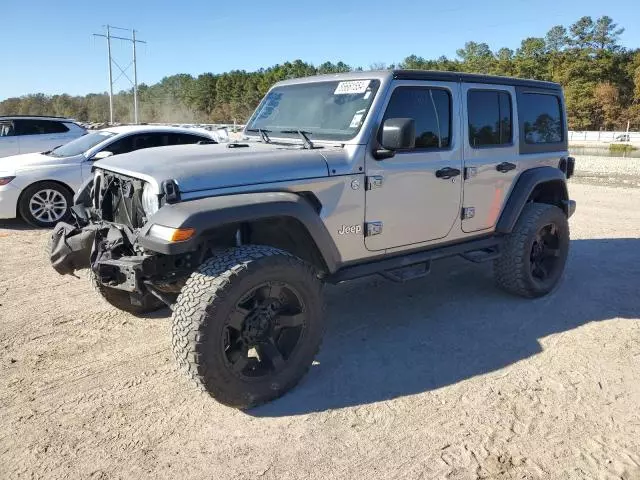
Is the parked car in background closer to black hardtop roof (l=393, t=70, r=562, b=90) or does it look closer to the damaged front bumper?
the damaged front bumper

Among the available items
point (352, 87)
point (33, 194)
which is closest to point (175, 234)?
point (352, 87)

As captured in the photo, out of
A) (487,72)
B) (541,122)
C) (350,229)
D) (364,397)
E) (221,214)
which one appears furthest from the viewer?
(487,72)

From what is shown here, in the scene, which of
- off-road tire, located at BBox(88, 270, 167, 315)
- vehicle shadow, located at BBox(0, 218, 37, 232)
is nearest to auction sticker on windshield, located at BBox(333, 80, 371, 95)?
off-road tire, located at BBox(88, 270, 167, 315)

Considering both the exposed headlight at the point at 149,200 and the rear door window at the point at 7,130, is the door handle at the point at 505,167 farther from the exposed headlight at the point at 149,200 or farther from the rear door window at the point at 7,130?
the rear door window at the point at 7,130

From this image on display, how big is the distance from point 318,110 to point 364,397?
2.22 meters

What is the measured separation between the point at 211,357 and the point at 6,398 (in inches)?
56.2

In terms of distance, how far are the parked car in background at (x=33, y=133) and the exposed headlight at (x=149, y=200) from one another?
1016cm

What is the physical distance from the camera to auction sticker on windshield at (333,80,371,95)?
408cm

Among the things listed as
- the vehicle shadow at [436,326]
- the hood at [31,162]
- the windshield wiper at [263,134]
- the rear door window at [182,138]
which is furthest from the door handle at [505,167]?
the hood at [31,162]

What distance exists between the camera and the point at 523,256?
5121mm

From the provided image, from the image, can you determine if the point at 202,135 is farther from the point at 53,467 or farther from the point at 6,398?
the point at 53,467

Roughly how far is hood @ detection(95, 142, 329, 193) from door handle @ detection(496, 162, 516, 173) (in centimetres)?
195

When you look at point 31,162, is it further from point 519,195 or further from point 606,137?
point 606,137

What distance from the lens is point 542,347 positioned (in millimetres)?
4215
